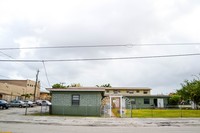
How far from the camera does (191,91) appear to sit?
46219mm

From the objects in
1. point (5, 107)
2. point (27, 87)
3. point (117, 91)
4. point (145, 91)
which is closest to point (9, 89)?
point (27, 87)

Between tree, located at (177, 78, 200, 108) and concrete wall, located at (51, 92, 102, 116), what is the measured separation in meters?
24.8

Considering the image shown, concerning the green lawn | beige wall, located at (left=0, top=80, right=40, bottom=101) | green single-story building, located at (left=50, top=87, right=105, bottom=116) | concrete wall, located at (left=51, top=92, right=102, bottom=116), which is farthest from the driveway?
beige wall, located at (left=0, top=80, right=40, bottom=101)

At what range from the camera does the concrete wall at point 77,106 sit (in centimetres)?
2844

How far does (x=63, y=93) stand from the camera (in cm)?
2934

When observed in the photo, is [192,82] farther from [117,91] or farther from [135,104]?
[117,91]

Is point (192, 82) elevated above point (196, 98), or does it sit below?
above

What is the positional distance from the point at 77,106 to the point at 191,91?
1078 inches

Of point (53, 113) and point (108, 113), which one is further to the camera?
point (108, 113)

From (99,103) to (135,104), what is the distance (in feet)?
92.8

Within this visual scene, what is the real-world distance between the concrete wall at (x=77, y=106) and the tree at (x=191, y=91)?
24.8 metres

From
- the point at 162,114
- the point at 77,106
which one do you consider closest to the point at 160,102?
the point at 162,114

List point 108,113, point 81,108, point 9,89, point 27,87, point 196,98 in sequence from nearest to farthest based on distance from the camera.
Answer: point 81,108 < point 108,113 < point 196,98 < point 9,89 < point 27,87

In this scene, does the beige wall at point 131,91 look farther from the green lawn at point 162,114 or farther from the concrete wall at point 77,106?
the concrete wall at point 77,106
